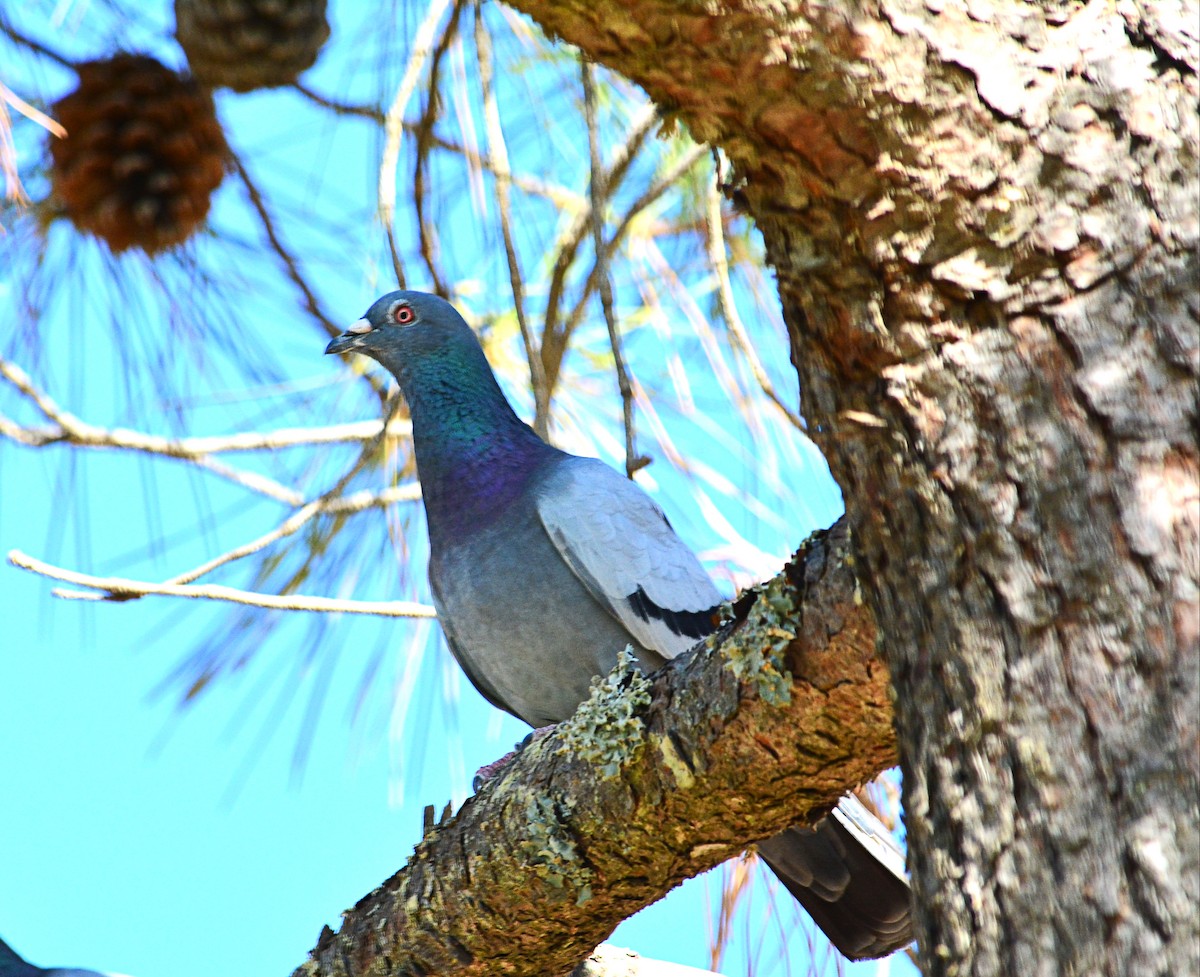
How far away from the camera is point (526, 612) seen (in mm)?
3146

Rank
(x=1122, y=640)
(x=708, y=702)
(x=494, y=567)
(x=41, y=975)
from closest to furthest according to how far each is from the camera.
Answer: (x=1122, y=640) < (x=708, y=702) < (x=494, y=567) < (x=41, y=975)

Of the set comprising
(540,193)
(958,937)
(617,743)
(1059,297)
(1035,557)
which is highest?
(540,193)

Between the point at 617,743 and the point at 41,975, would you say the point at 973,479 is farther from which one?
the point at 41,975

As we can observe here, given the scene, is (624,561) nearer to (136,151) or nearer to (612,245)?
(612,245)

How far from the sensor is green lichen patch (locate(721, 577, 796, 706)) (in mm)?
1725

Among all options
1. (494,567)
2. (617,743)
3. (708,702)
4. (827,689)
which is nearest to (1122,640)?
(827,689)

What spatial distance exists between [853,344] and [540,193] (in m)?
2.79

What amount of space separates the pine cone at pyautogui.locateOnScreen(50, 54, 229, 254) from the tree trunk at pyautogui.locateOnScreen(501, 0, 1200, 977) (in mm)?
2049

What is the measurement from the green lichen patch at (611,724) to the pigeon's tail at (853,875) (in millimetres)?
684

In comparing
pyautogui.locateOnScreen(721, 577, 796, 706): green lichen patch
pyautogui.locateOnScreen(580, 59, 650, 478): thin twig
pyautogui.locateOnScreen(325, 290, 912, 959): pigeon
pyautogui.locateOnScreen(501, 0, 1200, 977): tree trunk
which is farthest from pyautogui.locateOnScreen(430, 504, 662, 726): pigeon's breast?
pyautogui.locateOnScreen(501, 0, 1200, 977): tree trunk

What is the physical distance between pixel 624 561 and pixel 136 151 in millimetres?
1414

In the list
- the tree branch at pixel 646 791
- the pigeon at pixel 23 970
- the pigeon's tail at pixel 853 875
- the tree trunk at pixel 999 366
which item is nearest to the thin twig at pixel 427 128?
the tree branch at pixel 646 791

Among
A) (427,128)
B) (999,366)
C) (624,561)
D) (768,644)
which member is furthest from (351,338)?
(999,366)

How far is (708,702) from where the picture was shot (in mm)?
1879
